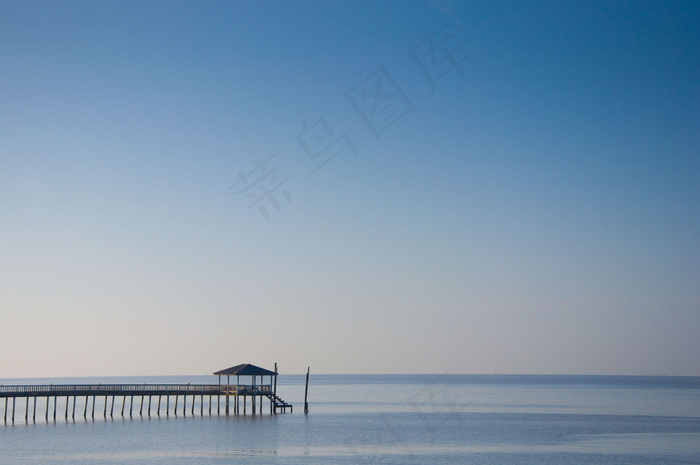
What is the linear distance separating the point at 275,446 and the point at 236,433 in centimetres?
775

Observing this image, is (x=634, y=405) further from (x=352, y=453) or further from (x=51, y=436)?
(x=51, y=436)

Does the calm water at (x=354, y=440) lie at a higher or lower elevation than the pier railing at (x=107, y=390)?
lower

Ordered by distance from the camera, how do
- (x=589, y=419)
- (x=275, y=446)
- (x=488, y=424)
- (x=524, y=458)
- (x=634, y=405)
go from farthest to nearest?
(x=634, y=405) < (x=589, y=419) < (x=488, y=424) < (x=275, y=446) < (x=524, y=458)

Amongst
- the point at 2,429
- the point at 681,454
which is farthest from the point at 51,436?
the point at 681,454

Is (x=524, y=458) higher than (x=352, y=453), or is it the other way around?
(x=352, y=453)

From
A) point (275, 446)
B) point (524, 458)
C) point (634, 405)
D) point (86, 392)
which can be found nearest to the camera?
point (524, 458)

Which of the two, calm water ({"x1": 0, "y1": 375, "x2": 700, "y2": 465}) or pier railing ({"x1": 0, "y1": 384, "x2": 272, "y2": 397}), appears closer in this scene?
calm water ({"x1": 0, "y1": 375, "x2": 700, "y2": 465})

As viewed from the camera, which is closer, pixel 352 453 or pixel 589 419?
pixel 352 453

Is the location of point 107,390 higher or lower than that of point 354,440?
higher

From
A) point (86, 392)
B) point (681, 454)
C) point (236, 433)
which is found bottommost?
point (681, 454)

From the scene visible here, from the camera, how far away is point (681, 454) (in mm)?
47875

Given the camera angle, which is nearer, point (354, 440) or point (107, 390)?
point (354, 440)

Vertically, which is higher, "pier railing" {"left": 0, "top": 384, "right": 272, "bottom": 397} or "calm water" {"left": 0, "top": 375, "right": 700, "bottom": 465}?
"pier railing" {"left": 0, "top": 384, "right": 272, "bottom": 397}

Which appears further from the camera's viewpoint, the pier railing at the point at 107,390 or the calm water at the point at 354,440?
the pier railing at the point at 107,390
